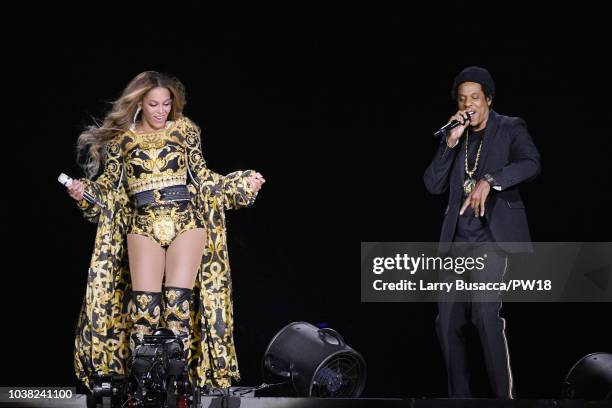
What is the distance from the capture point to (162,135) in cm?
643

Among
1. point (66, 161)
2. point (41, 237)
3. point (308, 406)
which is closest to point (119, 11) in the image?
point (66, 161)

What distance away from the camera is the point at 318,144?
24.3 ft

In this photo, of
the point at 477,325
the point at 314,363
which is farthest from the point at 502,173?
the point at 314,363

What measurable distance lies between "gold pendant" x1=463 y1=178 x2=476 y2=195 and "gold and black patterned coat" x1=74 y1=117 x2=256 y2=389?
1.38 meters

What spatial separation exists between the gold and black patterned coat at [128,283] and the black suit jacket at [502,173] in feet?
4.36

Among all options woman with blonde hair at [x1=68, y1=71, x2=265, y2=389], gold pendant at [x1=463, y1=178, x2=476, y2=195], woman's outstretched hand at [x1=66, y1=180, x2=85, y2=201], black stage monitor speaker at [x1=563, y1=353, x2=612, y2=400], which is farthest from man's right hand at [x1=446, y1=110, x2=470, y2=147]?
woman's outstretched hand at [x1=66, y1=180, x2=85, y2=201]

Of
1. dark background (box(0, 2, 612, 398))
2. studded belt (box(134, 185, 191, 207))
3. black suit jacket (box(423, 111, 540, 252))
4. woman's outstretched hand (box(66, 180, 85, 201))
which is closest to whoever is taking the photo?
woman's outstretched hand (box(66, 180, 85, 201))

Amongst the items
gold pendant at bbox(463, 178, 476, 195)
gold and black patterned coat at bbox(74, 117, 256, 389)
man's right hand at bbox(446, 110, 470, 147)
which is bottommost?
gold and black patterned coat at bbox(74, 117, 256, 389)

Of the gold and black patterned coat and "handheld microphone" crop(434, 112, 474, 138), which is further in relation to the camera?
"handheld microphone" crop(434, 112, 474, 138)

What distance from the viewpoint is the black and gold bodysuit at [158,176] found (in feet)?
20.8

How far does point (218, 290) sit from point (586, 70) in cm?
298

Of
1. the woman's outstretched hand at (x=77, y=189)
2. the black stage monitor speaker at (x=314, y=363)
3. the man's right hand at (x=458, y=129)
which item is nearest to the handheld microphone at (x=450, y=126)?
the man's right hand at (x=458, y=129)

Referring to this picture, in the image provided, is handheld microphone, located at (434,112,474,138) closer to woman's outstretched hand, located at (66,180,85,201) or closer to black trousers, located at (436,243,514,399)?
black trousers, located at (436,243,514,399)

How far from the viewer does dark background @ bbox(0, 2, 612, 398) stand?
726 cm
